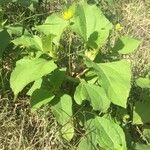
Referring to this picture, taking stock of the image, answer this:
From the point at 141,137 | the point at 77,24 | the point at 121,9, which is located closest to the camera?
the point at 77,24

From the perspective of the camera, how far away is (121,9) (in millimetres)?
3592

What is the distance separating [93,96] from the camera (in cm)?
219

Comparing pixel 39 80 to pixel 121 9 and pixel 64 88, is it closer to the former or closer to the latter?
pixel 64 88

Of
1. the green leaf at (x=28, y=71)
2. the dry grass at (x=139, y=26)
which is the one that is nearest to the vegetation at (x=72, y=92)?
the green leaf at (x=28, y=71)

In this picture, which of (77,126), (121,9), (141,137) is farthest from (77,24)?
(121,9)

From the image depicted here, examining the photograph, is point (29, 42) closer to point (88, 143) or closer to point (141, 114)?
point (88, 143)

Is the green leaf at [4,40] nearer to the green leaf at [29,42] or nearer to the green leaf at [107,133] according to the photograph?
the green leaf at [29,42]

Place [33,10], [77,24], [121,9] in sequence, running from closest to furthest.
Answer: [77,24] → [33,10] → [121,9]

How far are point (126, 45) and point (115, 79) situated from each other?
34 cm

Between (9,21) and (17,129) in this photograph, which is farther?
(9,21)

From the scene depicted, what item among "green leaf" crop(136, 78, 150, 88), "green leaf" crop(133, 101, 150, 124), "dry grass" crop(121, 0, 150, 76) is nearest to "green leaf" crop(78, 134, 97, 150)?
"green leaf" crop(133, 101, 150, 124)

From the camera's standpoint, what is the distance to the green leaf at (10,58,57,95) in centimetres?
206

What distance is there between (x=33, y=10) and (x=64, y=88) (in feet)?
2.51

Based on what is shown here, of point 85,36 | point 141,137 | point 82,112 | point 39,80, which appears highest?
point 85,36
